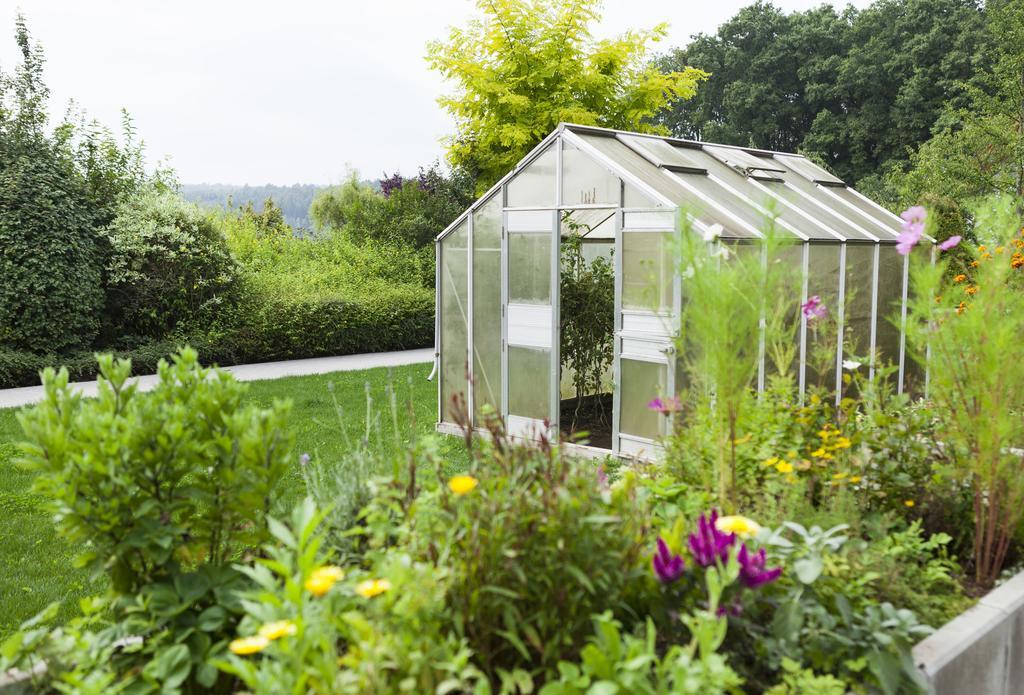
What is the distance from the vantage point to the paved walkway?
1084cm

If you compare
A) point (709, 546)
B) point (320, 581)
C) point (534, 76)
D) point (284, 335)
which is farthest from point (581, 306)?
point (320, 581)

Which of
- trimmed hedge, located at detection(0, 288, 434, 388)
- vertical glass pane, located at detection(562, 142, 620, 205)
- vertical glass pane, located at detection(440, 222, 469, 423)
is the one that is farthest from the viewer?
trimmed hedge, located at detection(0, 288, 434, 388)

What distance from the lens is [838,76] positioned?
3259 centimetres

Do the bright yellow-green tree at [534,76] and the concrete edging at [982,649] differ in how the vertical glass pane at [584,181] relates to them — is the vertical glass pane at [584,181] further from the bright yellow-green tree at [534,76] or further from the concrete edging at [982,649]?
the bright yellow-green tree at [534,76]

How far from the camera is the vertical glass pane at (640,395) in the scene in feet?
22.5

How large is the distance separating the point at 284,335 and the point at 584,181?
8265 mm

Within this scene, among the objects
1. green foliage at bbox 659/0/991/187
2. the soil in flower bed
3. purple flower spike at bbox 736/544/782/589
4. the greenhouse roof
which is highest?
green foliage at bbox 659/0/991/187

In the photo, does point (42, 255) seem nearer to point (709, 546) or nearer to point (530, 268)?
point (530, 268)

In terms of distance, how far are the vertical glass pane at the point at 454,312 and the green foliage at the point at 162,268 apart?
651cm

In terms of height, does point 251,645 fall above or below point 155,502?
below

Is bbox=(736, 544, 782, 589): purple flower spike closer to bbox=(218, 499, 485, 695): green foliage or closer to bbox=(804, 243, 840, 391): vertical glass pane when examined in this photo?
bbox=(218, 499, 485, 695): green foliage

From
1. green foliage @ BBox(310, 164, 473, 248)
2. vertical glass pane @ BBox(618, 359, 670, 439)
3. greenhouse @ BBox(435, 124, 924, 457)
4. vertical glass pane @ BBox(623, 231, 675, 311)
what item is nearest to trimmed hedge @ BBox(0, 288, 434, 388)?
green foliage @ BBox(310, 164, 473, 248)

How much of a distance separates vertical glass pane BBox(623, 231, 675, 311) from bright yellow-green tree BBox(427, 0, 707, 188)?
23.7 ft

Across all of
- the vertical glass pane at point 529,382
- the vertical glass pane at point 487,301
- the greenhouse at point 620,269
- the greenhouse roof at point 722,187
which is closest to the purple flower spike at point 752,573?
the greenhouse at point 620,269
